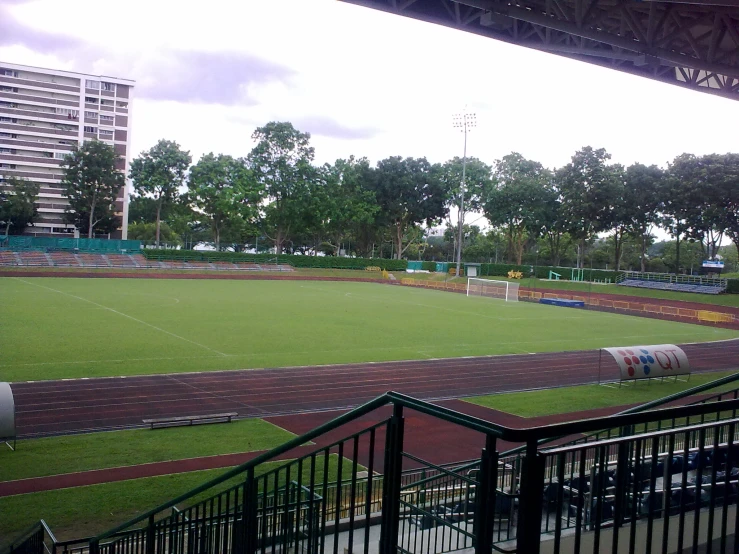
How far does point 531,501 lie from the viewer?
2631 millimetres

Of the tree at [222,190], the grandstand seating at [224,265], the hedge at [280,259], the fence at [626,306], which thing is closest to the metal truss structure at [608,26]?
the fence at [626,306]

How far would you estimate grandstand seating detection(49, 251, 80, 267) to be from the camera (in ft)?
200

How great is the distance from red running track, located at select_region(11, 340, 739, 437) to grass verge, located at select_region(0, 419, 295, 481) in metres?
0.91

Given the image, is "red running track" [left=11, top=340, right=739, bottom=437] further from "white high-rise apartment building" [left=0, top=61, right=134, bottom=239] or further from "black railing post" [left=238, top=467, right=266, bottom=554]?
"white high-rise apartment building" [left=0, top=61, right=134, bottom=239]

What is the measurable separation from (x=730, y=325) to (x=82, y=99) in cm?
8265

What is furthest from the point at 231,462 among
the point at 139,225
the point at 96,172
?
the point at 139,225

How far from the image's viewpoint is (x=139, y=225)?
90.9 m

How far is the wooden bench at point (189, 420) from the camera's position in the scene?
13805mm

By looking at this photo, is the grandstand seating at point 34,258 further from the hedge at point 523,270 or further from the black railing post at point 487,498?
the black railing post at point 487,498

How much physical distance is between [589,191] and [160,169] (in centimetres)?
4645

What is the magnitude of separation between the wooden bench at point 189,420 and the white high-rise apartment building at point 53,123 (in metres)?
77.7

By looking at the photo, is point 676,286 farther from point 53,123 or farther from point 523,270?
point 53,123

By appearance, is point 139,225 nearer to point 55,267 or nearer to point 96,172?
point 96,172

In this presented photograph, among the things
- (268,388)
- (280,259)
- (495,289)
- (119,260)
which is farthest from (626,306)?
(119,260)
